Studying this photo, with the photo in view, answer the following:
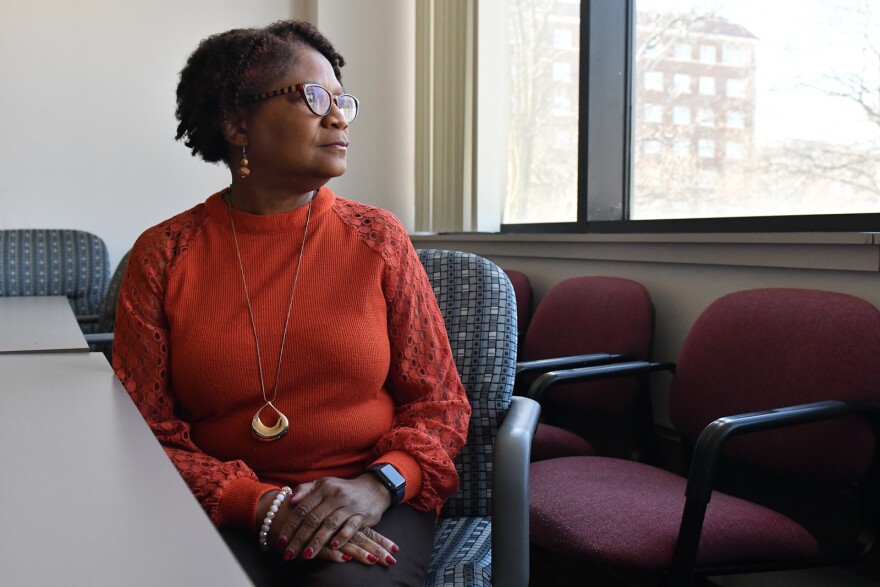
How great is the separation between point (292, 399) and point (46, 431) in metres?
0.40

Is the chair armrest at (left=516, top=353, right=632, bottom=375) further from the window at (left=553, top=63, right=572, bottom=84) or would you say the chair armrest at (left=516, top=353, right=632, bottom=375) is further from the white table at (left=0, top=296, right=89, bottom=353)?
the window at (left=553, top=63, right=572, bottom=84)

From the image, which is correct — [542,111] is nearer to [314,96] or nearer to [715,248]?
[715,248]

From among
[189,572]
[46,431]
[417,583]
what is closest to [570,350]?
[417,583]

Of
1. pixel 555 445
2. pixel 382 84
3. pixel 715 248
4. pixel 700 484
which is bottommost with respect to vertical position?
pixel 555 445

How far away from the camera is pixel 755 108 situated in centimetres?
234

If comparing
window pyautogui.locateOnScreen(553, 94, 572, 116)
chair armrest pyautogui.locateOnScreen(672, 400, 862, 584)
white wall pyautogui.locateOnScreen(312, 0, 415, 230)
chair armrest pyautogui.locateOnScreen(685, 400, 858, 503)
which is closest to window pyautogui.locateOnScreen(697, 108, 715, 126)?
window pyautogui.locateOnScreen(553, 94, 572, 116)

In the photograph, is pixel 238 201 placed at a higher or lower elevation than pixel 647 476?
higher

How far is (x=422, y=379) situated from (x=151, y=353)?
44 cm

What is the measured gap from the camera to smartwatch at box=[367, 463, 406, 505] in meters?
1.16

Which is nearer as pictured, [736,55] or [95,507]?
[95,507]

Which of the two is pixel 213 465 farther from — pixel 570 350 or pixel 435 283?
pixel 570 350

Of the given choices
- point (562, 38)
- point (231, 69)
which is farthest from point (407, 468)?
point (562, 38)

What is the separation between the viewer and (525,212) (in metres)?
3.52

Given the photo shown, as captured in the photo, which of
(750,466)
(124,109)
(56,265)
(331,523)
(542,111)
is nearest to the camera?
(331,523)
